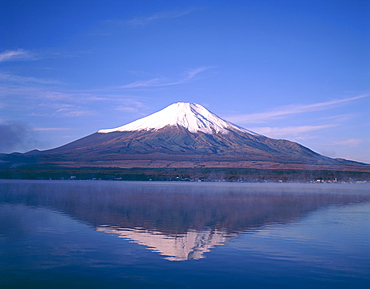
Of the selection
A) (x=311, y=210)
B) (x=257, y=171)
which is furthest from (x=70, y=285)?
(x=257, y=171)

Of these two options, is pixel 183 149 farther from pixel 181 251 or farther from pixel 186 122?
pixel 181 251

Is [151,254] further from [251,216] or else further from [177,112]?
[177,112]

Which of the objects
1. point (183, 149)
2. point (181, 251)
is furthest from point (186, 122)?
point (181, 251)

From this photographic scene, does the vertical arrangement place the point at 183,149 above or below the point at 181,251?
above

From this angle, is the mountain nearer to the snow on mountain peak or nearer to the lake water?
the snow on mountain peak

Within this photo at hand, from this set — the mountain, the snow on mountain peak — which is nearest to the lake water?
the mountain

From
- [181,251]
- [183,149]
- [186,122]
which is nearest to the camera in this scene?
[181,251]

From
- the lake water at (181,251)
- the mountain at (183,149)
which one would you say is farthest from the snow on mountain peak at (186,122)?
the lake water at (181,251)
